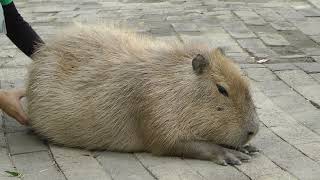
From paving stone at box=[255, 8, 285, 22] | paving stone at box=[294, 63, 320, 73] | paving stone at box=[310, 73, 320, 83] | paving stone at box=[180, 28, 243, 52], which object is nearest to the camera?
paving stone at box=[310, 73, 320, 83]

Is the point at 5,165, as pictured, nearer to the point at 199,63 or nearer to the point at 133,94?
the point at 133,94

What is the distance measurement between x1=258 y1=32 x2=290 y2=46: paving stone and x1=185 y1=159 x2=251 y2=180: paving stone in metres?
3.19

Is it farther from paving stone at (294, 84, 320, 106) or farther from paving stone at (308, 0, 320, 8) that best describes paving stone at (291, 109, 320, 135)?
paving stone at (308, 0, 320, 8)

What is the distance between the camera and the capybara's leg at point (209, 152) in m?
3.98

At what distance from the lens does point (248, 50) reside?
6645 millimetres

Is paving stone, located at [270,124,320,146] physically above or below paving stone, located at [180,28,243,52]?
below

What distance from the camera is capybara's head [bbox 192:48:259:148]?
3.97 m

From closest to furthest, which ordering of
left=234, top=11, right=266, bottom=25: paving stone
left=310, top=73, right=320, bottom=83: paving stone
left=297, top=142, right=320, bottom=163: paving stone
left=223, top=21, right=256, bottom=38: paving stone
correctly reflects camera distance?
left=297, top=142, right=320, bottom=163: paving stone, left=310, top=73, right=320, bottom=83: paving stone, left=223, top=21, right=256, bottom=38: paving stone, left=234, top=11, right=266, bottom=25: paving stone

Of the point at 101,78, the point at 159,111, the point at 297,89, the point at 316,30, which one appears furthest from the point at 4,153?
the point at 316,30

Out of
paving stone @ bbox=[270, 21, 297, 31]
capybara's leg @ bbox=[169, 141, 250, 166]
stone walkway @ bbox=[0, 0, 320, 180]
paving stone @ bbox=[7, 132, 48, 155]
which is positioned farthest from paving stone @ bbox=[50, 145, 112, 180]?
paving stone @ bbox=[270, 21, 297, 31]

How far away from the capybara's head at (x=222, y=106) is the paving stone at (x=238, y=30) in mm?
3204

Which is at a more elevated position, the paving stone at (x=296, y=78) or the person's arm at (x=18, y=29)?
the person's arm at (x=18, y=29)

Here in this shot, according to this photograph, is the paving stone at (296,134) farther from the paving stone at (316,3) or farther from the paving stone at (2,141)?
the paving stone at (316,3)

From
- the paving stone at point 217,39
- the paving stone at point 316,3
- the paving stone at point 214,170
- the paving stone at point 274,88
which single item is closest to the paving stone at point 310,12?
the paving stone at point 316,3
